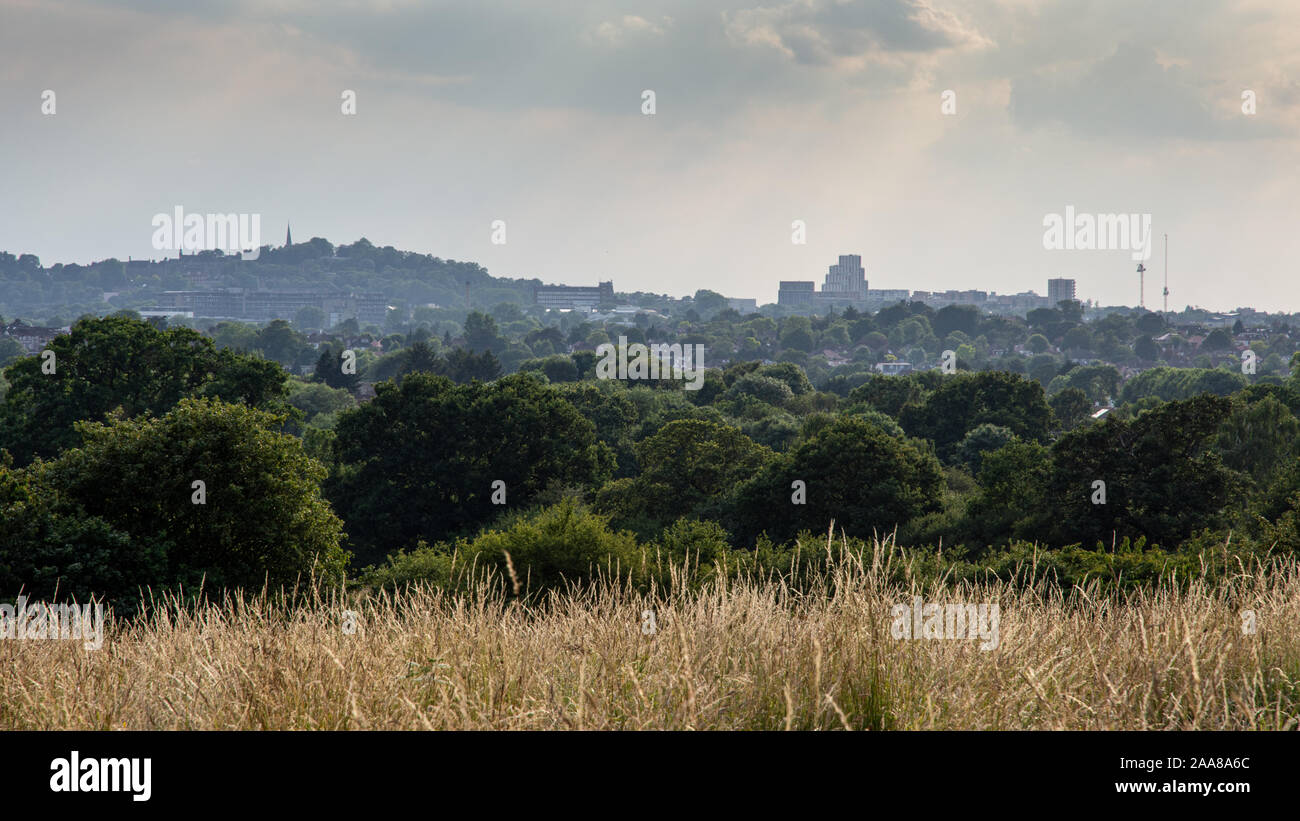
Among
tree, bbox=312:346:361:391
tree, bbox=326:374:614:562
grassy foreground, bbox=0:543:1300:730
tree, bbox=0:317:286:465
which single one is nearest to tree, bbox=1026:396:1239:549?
tree, bbox=326:374:614:562

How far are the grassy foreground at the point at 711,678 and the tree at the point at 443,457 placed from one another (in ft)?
123

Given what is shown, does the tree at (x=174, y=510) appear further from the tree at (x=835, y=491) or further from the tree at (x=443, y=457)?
the tree at (x=443, y=457)

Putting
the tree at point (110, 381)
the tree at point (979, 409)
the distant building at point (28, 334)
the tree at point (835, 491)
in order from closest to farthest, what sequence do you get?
the tree at point (835, 491), the tree at point (110, 381), the tree at point (979, 409), the distant building at point (28, 334)

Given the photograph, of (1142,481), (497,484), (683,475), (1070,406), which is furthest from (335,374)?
(1142,481)

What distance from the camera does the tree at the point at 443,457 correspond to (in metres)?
44.1

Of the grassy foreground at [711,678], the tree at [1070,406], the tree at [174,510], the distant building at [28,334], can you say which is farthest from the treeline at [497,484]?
the distant building at [28,334]

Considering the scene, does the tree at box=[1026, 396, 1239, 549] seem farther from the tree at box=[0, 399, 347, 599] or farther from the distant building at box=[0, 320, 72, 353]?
the distant building at box=[0, 320, 72, 353]

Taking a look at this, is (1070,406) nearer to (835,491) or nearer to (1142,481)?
(1142,481)

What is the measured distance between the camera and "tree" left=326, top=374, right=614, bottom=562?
44125mm

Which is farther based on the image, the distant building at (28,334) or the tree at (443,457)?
the distant building at (28,334)
